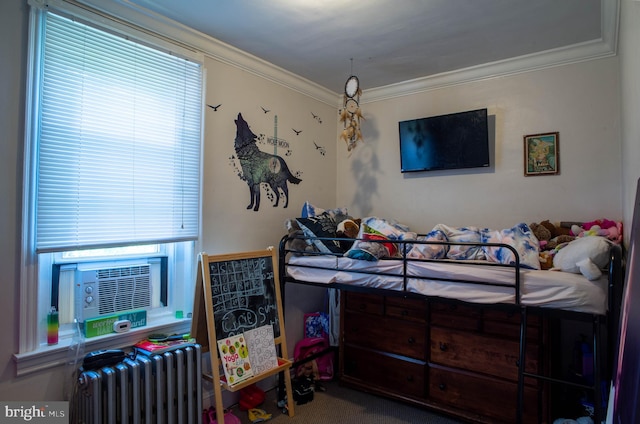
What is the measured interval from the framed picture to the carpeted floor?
73.0 inches

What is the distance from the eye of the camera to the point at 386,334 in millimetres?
2613

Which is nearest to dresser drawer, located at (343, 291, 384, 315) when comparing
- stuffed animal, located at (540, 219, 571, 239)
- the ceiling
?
stuffed animal, located at (540, 219, 571, 239)

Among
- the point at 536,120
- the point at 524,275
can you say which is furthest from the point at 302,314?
the point at 536,120

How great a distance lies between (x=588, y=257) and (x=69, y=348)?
2.58m

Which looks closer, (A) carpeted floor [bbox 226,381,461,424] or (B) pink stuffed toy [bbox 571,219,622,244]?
(B) pink stuffed toy [bbox 571,219,622,244]

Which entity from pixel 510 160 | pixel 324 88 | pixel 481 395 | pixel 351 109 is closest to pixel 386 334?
pixel 481 395

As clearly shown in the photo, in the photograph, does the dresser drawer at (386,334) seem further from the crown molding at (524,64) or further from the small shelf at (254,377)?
the crown molding at (524,64)

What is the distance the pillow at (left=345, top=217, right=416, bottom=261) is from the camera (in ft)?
7.38

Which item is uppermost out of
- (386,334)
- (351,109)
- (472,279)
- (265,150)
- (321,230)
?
(351,109)

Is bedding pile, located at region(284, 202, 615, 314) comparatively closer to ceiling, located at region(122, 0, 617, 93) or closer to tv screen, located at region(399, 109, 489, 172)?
tv screen, located at region(399, 109, 489, 172)

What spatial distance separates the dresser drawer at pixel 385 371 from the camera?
97.3 inches

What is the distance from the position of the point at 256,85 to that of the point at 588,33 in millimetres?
2278

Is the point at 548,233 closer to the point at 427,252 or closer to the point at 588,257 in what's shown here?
the point at 588,257

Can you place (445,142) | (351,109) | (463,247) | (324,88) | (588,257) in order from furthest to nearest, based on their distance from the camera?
(324,88), (351,109), (445,142), (463,247), (588,257)
